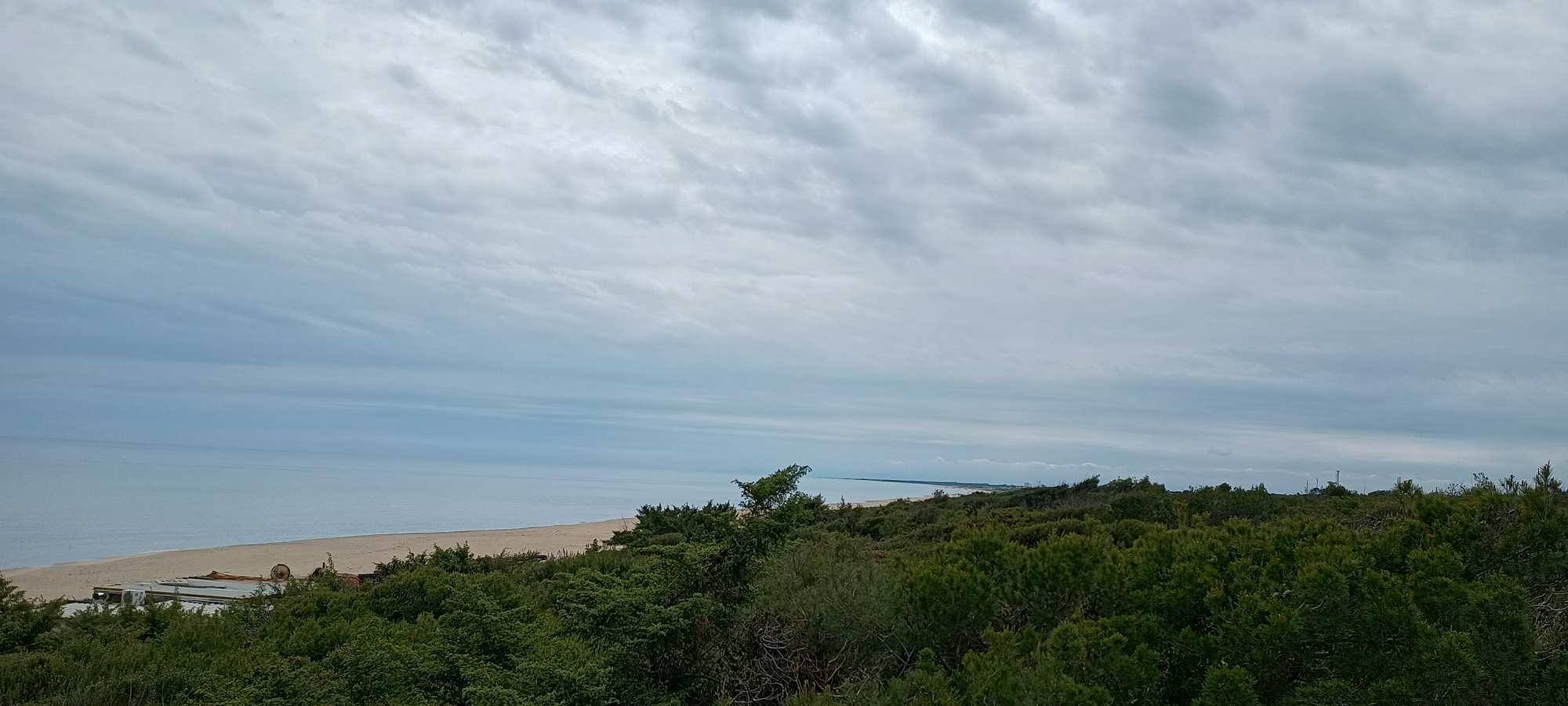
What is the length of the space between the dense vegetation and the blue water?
806 inches

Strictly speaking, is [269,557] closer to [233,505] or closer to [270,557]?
[270,557]

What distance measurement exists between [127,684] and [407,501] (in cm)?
5026

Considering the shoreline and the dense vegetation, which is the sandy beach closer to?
the shoreline

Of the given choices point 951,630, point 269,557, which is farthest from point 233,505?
point 951,630

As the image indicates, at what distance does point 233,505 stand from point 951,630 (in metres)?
48.4

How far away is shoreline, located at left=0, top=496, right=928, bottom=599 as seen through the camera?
830 inches

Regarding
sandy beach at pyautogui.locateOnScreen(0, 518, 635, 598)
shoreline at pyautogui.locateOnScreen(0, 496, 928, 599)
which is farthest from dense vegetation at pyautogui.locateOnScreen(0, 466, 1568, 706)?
shoreline at pyautogui.locateOnScreen(0, 496, 928, 599)

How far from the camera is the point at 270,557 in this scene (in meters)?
26.3

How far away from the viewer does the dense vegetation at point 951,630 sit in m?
5.39

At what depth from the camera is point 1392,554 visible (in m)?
6.54

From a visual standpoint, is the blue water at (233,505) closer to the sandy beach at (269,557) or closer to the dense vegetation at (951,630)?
the sandy beach at (269,557)

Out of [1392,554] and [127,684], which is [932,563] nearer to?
[1392,554]

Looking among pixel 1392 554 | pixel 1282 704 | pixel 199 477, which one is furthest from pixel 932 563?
pixel 199 477

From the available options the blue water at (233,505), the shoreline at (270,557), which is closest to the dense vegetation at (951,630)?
the shoreline at (270,557)
